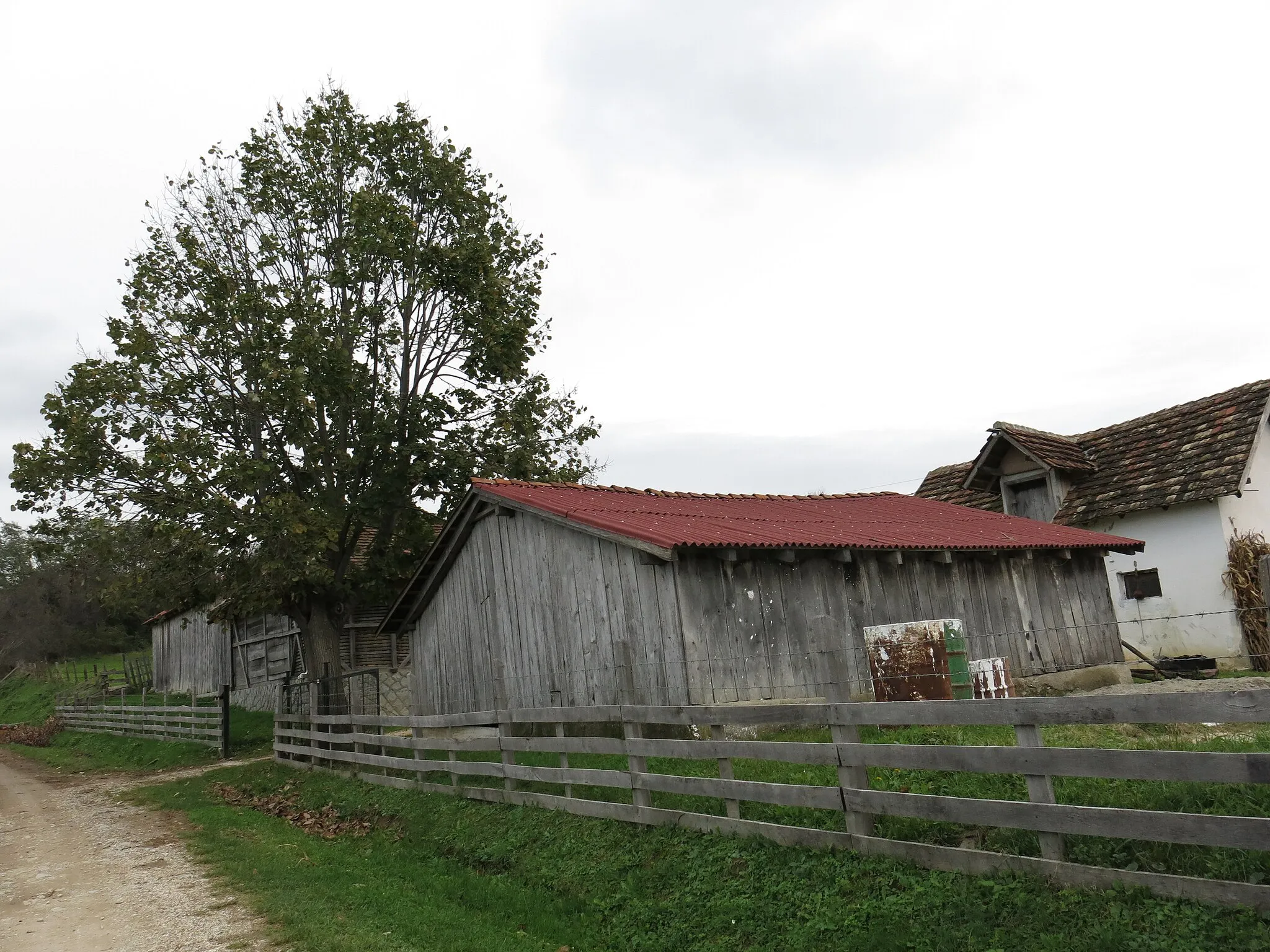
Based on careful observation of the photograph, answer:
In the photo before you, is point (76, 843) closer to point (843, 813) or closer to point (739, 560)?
point (739, 560)

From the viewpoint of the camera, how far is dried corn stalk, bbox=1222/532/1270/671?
1844cm

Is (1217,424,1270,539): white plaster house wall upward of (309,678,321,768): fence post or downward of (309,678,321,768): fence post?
upward

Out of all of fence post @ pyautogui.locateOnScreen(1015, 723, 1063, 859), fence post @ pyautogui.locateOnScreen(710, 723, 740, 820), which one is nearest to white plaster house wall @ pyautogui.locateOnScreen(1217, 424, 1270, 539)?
fence post @ pyautogui.locateOnScreen(710, 723, 740, 820)

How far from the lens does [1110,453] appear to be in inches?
901

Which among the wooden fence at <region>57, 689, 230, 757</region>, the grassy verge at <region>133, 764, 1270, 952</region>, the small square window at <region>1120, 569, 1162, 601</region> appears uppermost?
the small square window at <region>1120, 569, 1162, 601</region>

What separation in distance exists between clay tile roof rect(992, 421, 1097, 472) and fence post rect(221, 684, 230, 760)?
63.9ft

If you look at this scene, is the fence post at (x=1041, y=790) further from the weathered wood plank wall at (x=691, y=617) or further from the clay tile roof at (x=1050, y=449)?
the clay tile roof at (x=1050, y=449)

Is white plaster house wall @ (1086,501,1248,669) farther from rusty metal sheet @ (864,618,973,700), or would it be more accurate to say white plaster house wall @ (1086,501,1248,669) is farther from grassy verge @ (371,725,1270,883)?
grassy verge @ (371,725,1270,883)

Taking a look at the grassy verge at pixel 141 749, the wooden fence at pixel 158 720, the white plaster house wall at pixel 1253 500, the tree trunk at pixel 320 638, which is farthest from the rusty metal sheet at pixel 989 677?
the wooden fence at pixel 158 720

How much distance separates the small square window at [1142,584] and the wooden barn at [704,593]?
2569 millimetres

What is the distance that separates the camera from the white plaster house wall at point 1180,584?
63.1ft

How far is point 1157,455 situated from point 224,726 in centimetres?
2203

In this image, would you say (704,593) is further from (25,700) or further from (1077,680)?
(25,700)

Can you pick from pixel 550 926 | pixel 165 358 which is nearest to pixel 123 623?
pixel 165 358
